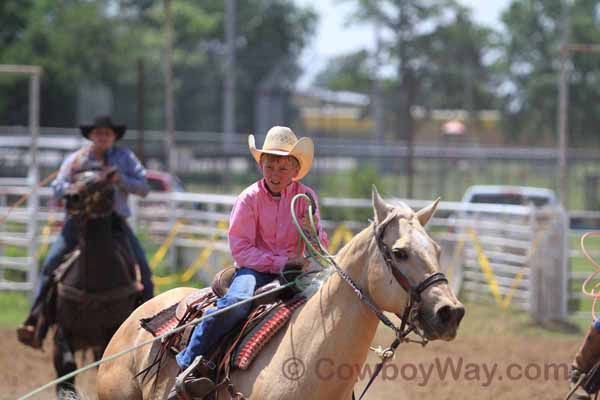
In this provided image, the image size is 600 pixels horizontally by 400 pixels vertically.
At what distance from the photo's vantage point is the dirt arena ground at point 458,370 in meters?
8.46

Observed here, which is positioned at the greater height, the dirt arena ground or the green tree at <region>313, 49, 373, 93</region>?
the green tree at <region>313, 49, 373, 93</region>

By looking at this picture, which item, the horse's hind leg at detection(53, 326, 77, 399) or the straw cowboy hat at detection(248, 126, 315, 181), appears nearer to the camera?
the straw cowboy hat at detection(248, 126, 315, 181)

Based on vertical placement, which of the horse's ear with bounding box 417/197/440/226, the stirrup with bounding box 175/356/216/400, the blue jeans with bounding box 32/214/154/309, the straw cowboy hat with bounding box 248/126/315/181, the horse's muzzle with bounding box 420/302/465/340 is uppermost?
the straw cowboy hat with bounding box 248/126/315/181

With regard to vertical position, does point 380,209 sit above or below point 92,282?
above

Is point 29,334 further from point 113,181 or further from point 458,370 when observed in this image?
point 458,370

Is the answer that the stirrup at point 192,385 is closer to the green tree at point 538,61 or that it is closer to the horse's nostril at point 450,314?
the horse's nostril at point 450,314

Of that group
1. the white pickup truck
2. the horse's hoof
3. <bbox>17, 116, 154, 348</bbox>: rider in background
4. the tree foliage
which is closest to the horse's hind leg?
<bbox>17, 116, 154, 348</bbox>: rider in background

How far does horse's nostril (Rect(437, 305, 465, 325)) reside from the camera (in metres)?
4.22

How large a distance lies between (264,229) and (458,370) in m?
2.81

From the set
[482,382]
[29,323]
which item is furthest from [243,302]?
[482,382]

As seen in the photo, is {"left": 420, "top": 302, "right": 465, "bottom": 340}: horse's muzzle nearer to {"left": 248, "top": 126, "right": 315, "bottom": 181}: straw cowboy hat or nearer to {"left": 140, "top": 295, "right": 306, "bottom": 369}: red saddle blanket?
{"left": 140, "top": 295, "right": 306, "bottom": 369}: red saddle blanket

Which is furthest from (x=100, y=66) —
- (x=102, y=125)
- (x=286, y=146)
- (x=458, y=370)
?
(x=286, y=146)

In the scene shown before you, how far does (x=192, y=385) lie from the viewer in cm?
494

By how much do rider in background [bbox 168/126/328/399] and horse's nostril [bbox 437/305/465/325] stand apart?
1028 millimetres
